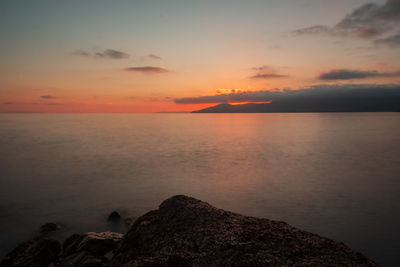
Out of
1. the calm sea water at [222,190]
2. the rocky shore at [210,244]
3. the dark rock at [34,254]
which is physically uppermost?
the rocky shore at [210,244]

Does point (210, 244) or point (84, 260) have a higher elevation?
point (210, 244)

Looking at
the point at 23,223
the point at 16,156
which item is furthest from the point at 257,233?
the point at 16,156

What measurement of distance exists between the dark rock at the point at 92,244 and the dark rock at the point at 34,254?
36 cm

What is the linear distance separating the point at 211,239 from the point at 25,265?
18.8ft

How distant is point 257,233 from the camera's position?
4801 millimetres

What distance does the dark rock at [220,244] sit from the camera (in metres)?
4.06

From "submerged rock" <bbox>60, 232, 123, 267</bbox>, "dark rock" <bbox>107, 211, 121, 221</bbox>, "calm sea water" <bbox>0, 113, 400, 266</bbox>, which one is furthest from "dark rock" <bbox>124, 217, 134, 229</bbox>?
"submerged rock" <bbox>60, 232, 123, 267</bbox>

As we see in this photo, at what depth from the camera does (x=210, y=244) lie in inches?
179

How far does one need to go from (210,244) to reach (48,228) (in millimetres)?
9030

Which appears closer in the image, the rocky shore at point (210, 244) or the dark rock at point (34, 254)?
the rocky shore at point (210, 244)

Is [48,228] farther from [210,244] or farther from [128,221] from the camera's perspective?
[210,244]

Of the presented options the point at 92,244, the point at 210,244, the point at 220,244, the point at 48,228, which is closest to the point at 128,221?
the point at 48,228

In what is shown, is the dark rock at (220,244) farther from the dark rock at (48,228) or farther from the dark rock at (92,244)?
the dark rock at (48,228)

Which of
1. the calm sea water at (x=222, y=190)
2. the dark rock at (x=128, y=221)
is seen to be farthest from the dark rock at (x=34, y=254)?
the dark rock at (x=128, y=221)
